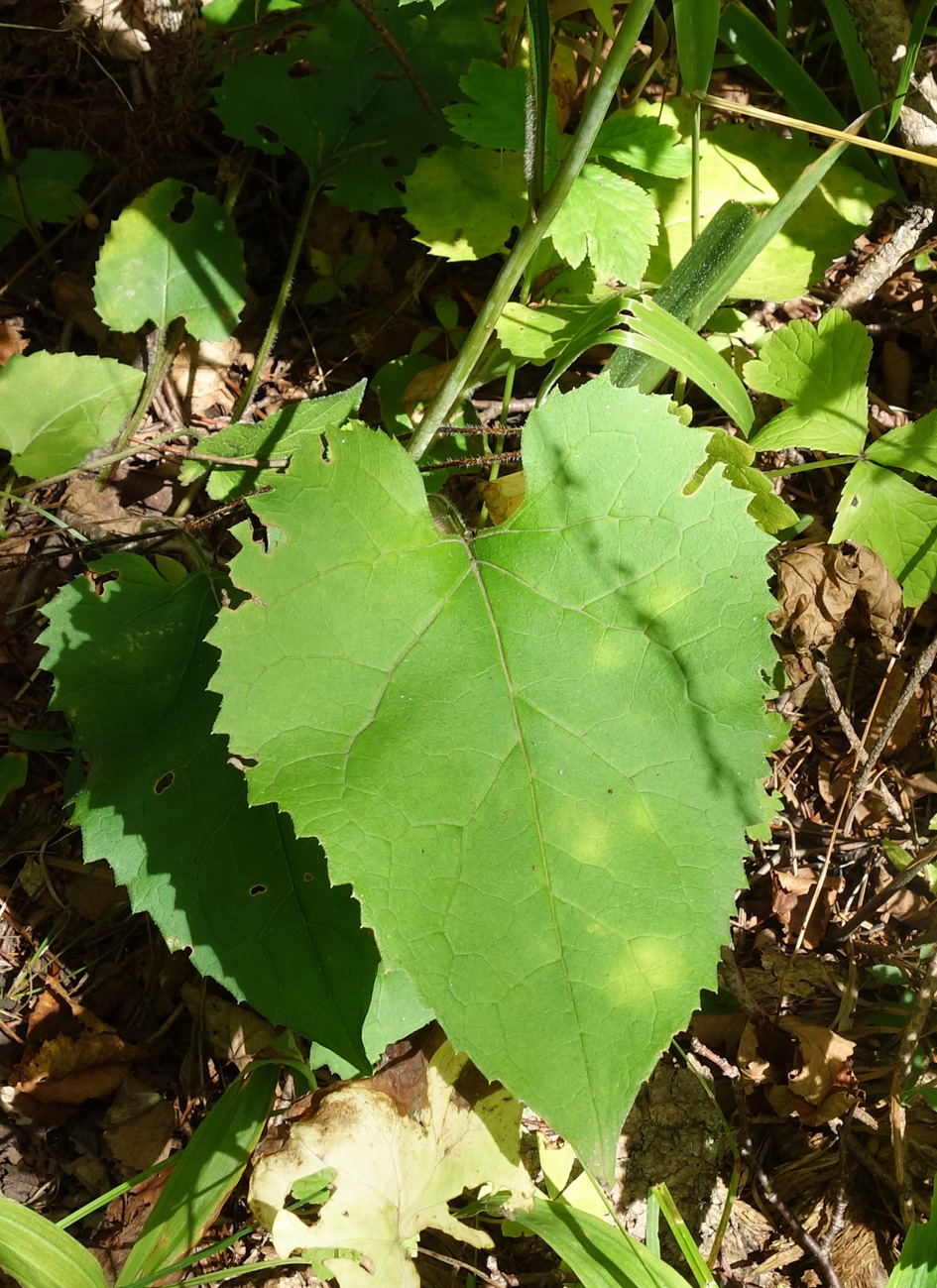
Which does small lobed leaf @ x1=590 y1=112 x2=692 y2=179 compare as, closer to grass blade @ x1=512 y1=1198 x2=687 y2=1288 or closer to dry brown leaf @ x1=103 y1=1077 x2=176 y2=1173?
grass blade @ x1=512 y1=1198 x2=687 y2=1288

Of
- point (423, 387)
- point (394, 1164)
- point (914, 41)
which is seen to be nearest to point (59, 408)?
point (423, 387)

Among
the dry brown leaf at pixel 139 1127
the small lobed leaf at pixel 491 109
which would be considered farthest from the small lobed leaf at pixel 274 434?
the dry brown leaf at pixel 139 1127

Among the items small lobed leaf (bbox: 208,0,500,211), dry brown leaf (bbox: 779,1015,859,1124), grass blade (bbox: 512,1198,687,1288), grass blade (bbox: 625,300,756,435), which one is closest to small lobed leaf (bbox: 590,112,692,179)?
grass blade (bbox: 625,300,756,435)

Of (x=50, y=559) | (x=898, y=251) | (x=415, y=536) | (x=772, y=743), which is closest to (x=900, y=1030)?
(x=772, y=743)

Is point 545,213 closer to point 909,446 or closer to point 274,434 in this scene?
point 274,434

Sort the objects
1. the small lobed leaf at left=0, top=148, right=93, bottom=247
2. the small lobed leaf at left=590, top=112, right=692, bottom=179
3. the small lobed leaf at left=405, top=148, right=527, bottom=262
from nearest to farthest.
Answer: the small lobed leaf at left=590, top=112, right=692, bottom=179
the small lobed leaf at left=405, top=148, right=527, bottom=262
the small lobed leaf at left=0, top=148, right=93, bottom=247

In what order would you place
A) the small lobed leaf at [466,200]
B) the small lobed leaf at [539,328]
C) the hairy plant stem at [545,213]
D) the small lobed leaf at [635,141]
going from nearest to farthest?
the hairy plant stem at [545,213]
the small lobed leaf at [635,141]
the small lobed leaf at [539,328]
the small lobed leaf at [466,200]

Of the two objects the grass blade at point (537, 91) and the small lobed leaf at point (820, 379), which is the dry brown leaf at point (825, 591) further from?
the grass blade at point (537, 91)

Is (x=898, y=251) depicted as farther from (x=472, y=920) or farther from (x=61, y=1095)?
(x=61, y=1095)
